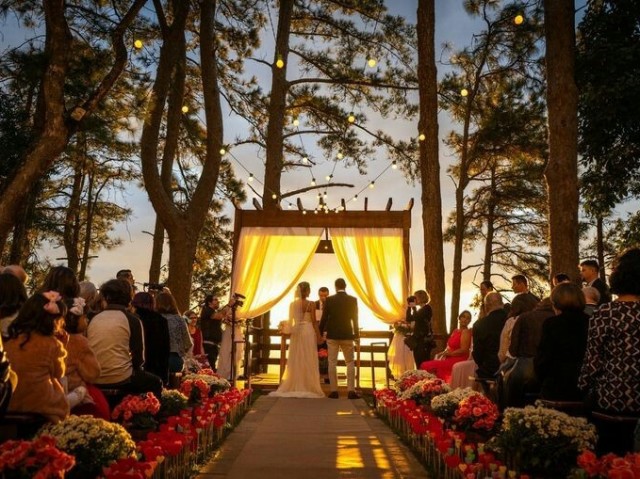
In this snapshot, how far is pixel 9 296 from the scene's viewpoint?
4.04m

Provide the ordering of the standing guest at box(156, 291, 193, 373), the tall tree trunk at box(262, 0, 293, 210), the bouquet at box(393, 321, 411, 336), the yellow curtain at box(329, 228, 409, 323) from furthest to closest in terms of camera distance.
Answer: the tall tree trunk at box(262, 0, 293, 210), the yellow curtain at box(329, 228, 409, 323), the bouquet at box(393, 321, 411, 336), the standing guest at box(156, 291, 193, 373)

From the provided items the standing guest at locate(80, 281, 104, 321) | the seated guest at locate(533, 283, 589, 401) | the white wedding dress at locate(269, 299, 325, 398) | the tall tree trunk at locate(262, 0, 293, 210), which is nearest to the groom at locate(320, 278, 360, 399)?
the white wedding dress at locate(269, 299, 325, 398)

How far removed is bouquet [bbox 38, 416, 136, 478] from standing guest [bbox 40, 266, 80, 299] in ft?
3.79

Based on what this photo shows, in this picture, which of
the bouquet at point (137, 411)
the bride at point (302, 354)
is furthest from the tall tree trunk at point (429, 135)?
the bouquet at point (137, 411)

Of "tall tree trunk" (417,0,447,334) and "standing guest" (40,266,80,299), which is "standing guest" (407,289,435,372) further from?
"standing guest" (40,266,80,299)

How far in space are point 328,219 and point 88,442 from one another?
355 inches

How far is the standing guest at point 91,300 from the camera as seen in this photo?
539cm

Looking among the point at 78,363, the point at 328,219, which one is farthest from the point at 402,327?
the point at 78,363

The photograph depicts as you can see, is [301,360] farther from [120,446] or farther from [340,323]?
[120,446]

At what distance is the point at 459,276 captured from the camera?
18.6m

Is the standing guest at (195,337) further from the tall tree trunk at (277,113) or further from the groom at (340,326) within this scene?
the tall tree trunk at (277,113)

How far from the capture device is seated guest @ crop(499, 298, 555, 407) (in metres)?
5.54

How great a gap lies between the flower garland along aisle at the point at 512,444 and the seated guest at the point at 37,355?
1898mm

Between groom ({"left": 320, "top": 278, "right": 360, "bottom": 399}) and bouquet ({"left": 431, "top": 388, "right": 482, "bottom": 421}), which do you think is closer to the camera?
bouquet ({"left": 431, "top": 388, "right": 482, "bottom": 421})
